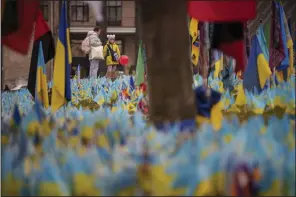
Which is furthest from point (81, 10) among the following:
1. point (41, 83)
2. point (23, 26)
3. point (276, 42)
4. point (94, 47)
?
point (23, 26)

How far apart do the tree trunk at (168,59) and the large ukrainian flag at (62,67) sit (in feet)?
2.57

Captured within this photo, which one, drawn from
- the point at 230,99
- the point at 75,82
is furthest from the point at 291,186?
the point at 75,82

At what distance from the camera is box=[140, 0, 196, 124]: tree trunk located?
2287 mm

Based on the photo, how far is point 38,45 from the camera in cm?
314

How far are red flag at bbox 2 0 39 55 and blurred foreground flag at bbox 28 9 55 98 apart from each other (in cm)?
29

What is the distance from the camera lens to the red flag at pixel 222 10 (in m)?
→ 2.08

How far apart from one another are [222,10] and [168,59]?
1.06ft

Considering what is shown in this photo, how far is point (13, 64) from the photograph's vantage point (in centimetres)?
252

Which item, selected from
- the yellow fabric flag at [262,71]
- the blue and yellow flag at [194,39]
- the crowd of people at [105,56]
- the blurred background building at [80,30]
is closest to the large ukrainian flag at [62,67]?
the blurred background building at [80,30]

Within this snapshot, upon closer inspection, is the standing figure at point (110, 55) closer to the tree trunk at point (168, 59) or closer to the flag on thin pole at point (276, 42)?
the flag on thin pole at point (276, 42)

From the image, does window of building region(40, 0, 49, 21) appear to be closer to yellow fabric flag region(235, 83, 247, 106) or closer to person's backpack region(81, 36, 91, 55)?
yellow fabric flag region(235, 83, 247, 106)

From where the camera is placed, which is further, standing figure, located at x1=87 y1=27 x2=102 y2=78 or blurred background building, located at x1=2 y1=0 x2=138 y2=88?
standing figure, located at x1=87 y1=27 x2=102 y2=78

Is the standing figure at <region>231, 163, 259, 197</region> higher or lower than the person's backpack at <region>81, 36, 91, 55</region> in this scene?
lower

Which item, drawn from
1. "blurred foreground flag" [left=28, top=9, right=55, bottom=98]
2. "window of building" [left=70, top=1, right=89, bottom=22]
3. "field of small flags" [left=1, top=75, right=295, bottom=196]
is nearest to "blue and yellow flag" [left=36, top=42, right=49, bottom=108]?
"blurred foreground flag" [left=28, top=9, right=55, bottom=98]
